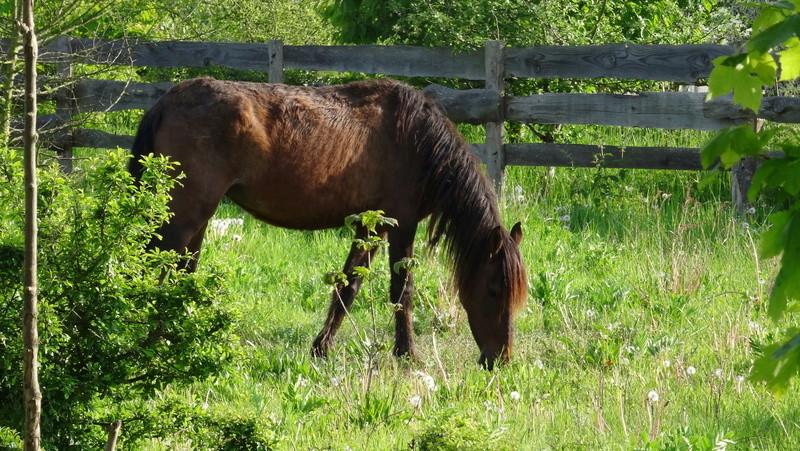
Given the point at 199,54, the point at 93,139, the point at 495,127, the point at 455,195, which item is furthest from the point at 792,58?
the point at 93,139

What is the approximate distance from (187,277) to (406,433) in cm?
134

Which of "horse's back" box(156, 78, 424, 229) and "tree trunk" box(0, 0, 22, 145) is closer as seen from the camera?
"tree trunk" box(0, 0, 22, 145)

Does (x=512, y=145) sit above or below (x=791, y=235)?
below

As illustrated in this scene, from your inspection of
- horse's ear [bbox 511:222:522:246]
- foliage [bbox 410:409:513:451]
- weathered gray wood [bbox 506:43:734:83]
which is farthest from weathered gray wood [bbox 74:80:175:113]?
foliage [bbox 410:409:513:451]

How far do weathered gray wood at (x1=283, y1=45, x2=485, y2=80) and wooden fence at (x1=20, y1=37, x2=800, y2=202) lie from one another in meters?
0.01

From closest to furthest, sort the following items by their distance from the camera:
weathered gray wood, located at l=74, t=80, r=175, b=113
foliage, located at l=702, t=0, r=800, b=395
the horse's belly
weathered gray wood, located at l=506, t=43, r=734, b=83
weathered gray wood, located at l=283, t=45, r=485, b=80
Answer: foliage, located at l=702, t=0, r=800, b=395 < the horse's belly < weathered gray wood, located at l=506, t=43, r=734, b=83 < weathered gray wood, located at l=283, t=45, r=485, b=80 < weathered gray wood, located at l=74, t=80, r=175, b=113

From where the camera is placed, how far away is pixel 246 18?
43.9 feet

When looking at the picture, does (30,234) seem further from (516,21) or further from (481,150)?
(516,21)

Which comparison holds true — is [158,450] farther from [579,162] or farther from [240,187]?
[579,162]

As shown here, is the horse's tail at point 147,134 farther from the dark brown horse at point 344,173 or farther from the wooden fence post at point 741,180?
the wooden fence post at point 741,180

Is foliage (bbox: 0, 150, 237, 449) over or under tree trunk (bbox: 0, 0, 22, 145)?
under

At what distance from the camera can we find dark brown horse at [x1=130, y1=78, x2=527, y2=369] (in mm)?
5395

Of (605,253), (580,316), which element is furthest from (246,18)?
(580,316)

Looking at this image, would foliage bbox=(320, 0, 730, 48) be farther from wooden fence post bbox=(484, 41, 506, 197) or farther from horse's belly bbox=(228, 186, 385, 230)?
horse's belly bbox=(228, 186, 385, 230)
